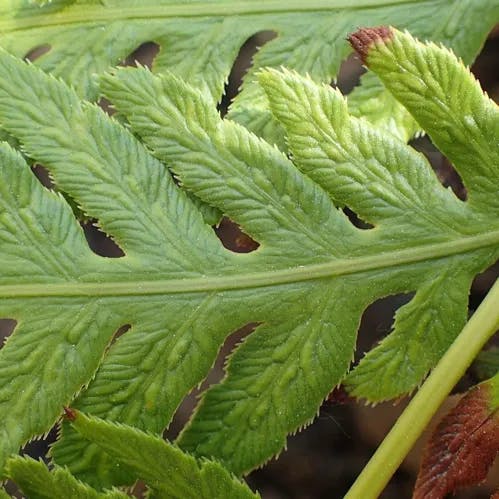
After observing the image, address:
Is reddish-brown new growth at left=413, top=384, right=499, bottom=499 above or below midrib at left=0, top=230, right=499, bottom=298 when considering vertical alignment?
below

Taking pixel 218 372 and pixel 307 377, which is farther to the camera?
pixel 218 372

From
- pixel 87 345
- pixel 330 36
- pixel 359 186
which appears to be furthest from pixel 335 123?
pixel 87 345

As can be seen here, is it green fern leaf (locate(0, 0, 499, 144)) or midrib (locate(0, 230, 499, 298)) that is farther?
green fern leaf (locate(0, 0, 499, 144))

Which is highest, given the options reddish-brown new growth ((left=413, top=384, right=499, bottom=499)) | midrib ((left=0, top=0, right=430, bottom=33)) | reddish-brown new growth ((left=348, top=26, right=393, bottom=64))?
midrib ((left=0, top=0, right=430, bottom=33))

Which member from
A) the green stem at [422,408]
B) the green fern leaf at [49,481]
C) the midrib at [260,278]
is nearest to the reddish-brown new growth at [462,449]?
the green stem at [422,408]

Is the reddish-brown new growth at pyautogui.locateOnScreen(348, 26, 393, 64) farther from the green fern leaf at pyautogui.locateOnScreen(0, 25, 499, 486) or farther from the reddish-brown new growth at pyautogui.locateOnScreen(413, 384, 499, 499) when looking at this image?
the reddish-brown new growth at pyautogui.locateOnScreen(413, 384, 499, 499)

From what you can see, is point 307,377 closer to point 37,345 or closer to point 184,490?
point 184,490

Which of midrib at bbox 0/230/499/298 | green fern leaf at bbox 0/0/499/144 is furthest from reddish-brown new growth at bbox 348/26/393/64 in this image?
midrib at bbox 0/230/499/298

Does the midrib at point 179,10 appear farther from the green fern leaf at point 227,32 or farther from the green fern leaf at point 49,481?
the green fern leaf at point 49,481
